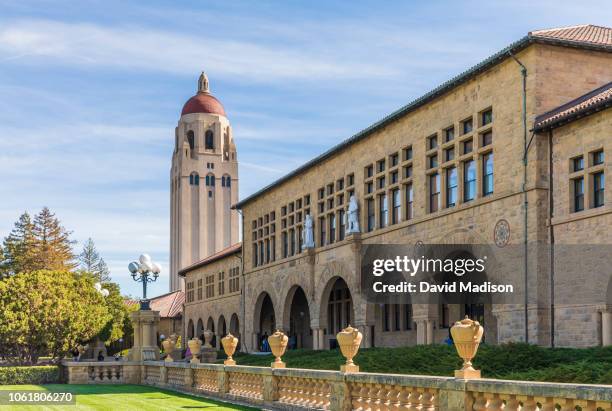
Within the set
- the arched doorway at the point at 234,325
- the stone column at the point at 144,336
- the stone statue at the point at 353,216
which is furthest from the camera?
the arched doorway at the point at 234,325

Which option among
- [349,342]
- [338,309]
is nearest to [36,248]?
[338,309]

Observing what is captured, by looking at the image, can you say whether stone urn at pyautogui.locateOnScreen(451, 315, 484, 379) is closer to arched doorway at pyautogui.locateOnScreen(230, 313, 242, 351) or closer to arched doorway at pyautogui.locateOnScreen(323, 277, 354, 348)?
arched doorway at pyautogui.locateOnScreen(323, 277, 354, 348)

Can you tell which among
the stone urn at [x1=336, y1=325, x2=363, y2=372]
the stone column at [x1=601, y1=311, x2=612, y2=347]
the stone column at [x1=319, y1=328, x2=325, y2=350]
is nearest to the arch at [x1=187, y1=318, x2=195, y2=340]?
the stone column at [x1=319, y1=328, x2=325, y2=350]

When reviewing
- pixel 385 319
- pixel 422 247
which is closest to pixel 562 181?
pixel 422 247

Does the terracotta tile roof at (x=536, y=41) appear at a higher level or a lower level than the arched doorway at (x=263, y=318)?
higher

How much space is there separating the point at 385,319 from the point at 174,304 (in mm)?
59496

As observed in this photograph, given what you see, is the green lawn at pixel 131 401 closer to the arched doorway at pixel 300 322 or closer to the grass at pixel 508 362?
the grass at pixel 508 362

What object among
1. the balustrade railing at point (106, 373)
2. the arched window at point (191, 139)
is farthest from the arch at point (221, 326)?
the arched window at point (191, 139)

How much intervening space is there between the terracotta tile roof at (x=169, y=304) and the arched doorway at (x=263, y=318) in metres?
33.8

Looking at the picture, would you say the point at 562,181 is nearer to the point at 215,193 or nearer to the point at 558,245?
the point at 558,245

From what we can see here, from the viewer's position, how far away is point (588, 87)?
93.6 feet

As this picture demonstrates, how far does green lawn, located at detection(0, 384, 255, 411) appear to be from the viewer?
19859 millimetres

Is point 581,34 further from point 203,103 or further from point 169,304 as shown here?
point 203,103

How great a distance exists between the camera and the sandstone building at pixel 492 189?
25609 mm
